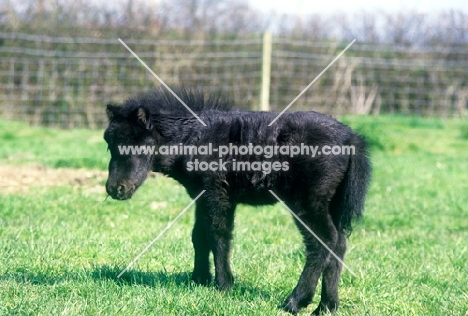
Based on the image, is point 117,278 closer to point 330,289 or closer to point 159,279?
point 159,279

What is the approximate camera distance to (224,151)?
473 centimetres

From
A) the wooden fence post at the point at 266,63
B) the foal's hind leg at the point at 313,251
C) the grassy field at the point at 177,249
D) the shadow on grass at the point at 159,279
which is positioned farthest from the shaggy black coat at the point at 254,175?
the wooden fence post at the point at 266,63

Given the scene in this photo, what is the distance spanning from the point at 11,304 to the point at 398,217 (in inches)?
185

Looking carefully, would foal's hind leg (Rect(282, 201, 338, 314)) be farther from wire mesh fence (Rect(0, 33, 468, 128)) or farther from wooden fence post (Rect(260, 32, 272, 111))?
wire mesh fence (Rect(0, 33, 468, 128))

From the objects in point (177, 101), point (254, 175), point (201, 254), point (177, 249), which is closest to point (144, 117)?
point (177, 101)

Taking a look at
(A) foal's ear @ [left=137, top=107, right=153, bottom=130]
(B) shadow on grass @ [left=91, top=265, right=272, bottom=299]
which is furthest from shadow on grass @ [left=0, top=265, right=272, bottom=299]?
(A) foal's ear @ [left=137, top=107, right=153, bottom=130]

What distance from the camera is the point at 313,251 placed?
14.8 ft

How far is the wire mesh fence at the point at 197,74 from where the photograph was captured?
15000mm

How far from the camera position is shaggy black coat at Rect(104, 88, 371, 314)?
455 cm

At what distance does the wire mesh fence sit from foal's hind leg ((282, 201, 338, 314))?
10.3 meters

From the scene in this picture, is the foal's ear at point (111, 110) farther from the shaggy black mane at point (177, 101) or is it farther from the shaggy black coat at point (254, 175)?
the shaggy black mane at point (177, 101)

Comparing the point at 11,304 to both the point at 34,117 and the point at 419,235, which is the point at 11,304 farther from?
the point at 34,117

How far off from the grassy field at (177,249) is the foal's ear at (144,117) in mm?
1063

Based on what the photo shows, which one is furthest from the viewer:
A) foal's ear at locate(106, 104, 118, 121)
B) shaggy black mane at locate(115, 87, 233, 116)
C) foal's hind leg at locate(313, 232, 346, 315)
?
shaggy black mane at locate(115, 87, 233, 116)
